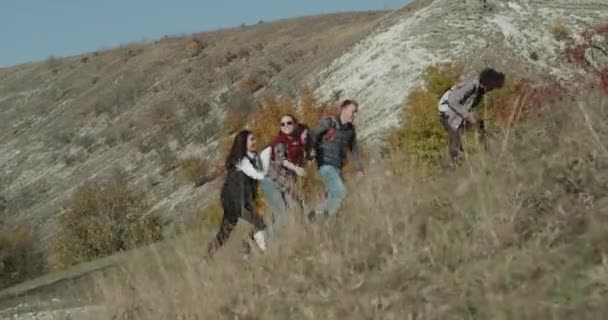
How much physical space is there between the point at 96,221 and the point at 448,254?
52489 millimetres

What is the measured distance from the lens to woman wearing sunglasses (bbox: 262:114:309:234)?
35.7ft

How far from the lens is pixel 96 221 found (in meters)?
57.2

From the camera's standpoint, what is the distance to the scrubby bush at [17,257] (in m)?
55.4

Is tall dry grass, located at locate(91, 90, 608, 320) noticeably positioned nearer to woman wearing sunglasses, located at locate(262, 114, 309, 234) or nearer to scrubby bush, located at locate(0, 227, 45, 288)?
woman wearing sunglasses, located at locate(262, 114, 309, 234)

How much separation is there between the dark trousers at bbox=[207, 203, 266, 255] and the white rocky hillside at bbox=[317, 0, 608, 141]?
26439mm

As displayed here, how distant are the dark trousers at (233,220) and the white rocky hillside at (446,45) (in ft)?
86.7

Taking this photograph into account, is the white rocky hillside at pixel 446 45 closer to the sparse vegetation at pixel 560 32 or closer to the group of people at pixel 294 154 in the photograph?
the sparse vegetation at pixel 560 32

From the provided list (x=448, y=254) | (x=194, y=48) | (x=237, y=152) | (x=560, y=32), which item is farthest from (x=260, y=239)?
(x=194, y=48)

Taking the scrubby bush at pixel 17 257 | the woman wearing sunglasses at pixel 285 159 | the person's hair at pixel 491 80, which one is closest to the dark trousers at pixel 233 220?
the woman wearing sunglasses at pixel 285 159

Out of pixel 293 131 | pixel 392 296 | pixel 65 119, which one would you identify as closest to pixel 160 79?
pixel 65 119

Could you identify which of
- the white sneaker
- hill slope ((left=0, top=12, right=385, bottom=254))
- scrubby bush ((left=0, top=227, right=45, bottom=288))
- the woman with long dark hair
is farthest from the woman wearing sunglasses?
scrubby bush ((left=0, top=227, right=45, bottom=288))

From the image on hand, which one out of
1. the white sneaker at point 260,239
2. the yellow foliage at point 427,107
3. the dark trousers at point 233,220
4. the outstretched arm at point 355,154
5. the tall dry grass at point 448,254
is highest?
the tall dry grass at point 448,254

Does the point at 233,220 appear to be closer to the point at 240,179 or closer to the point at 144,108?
the point at 240,179

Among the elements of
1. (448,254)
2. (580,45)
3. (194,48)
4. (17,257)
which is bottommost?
(17,257)
